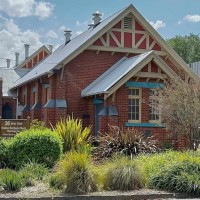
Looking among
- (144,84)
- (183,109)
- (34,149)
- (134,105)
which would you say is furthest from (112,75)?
(34,149)

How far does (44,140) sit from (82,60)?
1067 centimetres

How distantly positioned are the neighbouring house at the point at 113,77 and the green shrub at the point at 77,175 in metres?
10.4

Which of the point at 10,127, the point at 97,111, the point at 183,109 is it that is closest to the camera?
the point at 10,127

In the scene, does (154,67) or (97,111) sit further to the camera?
(97,111)

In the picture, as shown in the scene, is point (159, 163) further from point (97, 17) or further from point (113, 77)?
point (97, 17)

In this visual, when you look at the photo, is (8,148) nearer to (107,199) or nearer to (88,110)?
(107,199)

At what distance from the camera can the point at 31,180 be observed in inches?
424

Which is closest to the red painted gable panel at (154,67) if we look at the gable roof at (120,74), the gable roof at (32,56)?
the gable roof at (120,74)

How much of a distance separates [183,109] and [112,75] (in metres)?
6.22

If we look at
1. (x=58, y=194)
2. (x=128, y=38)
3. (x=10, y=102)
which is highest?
(x=128, y=38)

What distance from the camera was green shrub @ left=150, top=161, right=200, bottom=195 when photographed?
33.9 feet

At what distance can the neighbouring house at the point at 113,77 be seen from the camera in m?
21.4

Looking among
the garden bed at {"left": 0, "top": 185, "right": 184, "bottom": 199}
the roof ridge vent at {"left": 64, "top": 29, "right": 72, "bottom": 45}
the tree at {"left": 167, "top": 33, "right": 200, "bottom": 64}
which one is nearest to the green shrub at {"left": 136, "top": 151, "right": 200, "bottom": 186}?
the garden bed at {"left": 0, "top": 185, "right": 184, "bottom": 199}

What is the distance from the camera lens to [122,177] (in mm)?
10406
